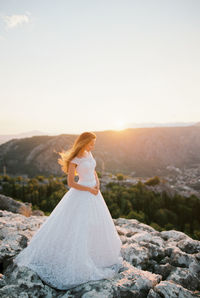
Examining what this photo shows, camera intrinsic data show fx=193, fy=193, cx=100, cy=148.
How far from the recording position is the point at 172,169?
6506 cm

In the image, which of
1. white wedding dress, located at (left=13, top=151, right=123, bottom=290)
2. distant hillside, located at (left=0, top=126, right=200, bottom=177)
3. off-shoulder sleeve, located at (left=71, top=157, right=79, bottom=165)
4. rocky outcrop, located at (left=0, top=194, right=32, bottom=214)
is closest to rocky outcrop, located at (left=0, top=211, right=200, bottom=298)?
white wedding dress, located at (left=13, top=151, right=123, bottom=290)

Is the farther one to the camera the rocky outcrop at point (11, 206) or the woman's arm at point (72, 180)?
the rocky outcrop at point (11, 206)

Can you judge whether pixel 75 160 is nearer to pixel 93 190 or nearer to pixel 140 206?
pixel 93 190

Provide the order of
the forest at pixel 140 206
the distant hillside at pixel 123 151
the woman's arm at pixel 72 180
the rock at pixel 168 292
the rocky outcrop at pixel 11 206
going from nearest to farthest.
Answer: the rock at pixel 168 292 → the woman's arm at pixel 72 180 → the rocky outcrop at pixel 11 206 → the forest at pixel 140 206 → the distant hillside at pixel 123 151

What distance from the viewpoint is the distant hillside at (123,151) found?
2344 inches

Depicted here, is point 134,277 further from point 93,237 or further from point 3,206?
point 3,206

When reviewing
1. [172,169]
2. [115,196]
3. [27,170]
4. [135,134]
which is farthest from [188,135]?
[115,196]

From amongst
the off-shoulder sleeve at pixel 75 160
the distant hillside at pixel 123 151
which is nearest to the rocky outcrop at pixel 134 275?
the off-shoulder sleeve at pixel 75 160

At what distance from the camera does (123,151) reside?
78000 millimetres

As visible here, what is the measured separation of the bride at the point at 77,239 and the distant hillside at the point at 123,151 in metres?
50.2

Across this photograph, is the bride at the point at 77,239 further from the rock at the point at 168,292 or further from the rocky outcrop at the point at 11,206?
the rocky outcrop at the point at 11,206

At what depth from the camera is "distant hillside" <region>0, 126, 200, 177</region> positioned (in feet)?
195

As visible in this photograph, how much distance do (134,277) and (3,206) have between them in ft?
20.9

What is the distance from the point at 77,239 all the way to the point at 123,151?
248 ft
